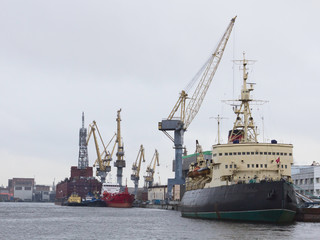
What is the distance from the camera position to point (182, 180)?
125m

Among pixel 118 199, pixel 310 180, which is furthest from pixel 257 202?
pixel 118 199

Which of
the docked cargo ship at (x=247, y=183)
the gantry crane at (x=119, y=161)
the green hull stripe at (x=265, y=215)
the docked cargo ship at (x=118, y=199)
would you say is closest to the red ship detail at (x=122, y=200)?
the docked cargo ship at (x=118, y=199)

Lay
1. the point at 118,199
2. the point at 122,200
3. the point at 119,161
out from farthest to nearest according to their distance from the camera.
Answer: the point at 119,161
the point at 118,199
the point at 122,200

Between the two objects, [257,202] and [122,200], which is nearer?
[257,202]

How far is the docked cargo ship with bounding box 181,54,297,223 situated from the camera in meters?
51.8

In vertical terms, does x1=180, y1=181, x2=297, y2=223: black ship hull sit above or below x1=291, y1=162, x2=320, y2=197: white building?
below

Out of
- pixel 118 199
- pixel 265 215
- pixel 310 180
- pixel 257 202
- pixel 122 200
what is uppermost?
pixel 310 180

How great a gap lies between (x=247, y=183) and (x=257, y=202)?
225 centimetres

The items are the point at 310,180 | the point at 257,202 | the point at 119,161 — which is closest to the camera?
the point at 257,202

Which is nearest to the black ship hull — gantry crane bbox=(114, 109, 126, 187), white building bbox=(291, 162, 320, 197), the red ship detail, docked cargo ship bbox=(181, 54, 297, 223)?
docked cargo ship bbox=(181, 54, 297, 223)

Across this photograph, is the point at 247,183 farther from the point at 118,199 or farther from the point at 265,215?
the point at 118,199

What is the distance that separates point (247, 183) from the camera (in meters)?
53.5

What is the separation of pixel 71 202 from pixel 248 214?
142306 millimetres

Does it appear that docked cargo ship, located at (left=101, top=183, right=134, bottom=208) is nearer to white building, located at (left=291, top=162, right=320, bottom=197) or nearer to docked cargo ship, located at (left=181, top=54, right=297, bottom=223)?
white building, located at (left=291, top=162, right=320, bottom=197)
